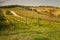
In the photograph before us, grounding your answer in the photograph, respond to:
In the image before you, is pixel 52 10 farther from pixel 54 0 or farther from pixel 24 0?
pixel 24 0

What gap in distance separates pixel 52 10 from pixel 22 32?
0.65 meters

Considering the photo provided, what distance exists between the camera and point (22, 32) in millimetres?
2850

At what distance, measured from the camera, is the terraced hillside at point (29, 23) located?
2.79 metres

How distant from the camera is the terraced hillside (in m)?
2.79

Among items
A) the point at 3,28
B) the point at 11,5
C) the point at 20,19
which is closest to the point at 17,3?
the point at 11,5

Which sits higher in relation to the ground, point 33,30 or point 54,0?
point 54,0

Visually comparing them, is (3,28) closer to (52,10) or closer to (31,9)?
(31,9)

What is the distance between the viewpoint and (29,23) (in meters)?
2.95

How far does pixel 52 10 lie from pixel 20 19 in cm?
55

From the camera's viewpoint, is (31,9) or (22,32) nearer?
(22,32)

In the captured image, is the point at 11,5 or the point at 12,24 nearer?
the point at 12,24

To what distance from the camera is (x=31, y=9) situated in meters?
3.16

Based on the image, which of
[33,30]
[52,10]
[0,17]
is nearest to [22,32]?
[33,30]

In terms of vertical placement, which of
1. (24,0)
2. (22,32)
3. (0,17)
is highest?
(24,0)
